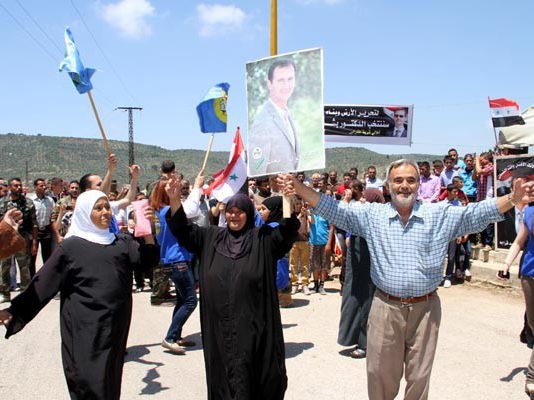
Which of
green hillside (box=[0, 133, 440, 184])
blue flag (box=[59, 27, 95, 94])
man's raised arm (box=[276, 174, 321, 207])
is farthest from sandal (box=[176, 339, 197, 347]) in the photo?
green hillside (box=[0, 133, 440, 184])

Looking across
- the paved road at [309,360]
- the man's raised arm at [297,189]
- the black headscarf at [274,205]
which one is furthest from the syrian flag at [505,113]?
the man's raised arm at [297,189]

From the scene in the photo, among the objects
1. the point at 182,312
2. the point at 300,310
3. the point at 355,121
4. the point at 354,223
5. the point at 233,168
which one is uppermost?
the point at 355,121

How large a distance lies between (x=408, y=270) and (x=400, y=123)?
933cm

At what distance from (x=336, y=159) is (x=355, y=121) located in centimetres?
5337

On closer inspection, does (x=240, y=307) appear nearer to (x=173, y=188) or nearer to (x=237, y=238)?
(x=237, y=238)

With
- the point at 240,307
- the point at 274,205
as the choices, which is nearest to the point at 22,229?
the point at 274,205

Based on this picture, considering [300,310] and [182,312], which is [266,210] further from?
[300,310]

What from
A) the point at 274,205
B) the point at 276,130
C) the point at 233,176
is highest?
the point at 276,130

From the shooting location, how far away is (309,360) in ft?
19.5

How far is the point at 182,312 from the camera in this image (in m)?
6.17

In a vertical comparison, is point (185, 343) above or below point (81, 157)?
below

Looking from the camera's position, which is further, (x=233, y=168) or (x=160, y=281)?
(x=160, y=281)

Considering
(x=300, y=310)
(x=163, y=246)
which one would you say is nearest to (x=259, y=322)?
(x=163, y=246)

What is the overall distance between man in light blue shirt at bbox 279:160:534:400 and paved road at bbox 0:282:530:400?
145 cm
